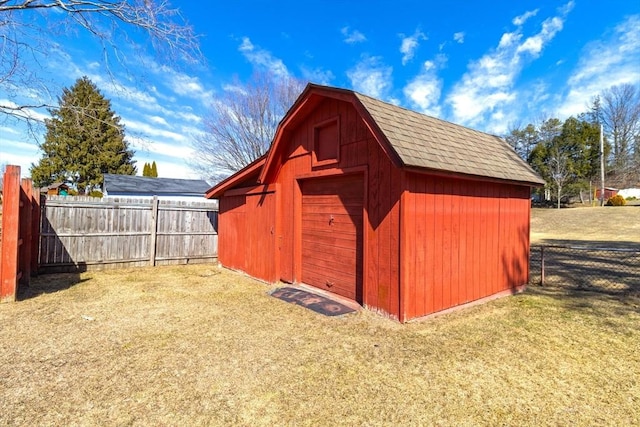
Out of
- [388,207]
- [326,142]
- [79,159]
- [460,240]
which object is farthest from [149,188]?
[460,240]

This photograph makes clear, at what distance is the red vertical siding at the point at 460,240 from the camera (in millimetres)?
4664

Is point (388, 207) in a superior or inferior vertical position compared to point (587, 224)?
superior

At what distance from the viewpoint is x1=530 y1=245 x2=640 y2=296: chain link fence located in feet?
21.9

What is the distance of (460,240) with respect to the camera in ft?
17.5

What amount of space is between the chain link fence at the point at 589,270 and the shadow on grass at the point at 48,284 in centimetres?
1040

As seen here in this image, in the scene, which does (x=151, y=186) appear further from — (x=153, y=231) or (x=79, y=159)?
(x=79, y=159)

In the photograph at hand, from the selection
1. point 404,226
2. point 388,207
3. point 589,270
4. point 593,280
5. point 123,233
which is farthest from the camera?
point 123,233

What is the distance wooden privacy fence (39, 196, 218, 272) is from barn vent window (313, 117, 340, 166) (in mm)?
5576

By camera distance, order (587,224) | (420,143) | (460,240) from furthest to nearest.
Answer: (587,224)
(460,240)
(420,143)

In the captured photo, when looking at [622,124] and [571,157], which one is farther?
[622,124]

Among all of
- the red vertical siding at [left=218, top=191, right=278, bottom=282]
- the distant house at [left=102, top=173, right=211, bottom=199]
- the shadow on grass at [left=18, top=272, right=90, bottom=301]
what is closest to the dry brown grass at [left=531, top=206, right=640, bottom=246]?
the red vertical siding at [left=218, top=191, right=278, bottom=282]

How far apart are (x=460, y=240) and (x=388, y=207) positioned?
5.22 ft

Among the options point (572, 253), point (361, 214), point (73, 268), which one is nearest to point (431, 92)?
point (572, 253)

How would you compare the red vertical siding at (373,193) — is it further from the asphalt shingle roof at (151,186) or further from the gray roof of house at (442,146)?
the asphalt shingle roof at (151,186)
